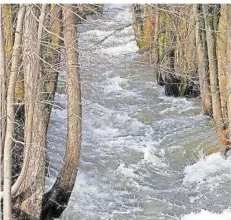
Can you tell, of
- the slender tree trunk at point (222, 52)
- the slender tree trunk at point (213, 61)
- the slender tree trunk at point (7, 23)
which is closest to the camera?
the slender tree trunk at point (7, 23)

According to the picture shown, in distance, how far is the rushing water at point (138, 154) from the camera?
9.58 meters

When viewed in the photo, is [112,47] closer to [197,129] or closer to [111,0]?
[197,129]

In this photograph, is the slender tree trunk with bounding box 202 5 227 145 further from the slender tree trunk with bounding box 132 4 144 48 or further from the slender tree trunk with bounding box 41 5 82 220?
the slender tree trunk with bounding box 132 4 144 48

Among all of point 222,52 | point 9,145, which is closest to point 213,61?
point 222,52

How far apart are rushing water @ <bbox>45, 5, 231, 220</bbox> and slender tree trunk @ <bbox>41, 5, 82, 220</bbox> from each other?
0.29 metres

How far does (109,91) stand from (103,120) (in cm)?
191

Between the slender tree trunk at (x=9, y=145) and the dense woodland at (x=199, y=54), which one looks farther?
the dense woodland at (x=199, y=54)

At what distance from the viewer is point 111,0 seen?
7703mm

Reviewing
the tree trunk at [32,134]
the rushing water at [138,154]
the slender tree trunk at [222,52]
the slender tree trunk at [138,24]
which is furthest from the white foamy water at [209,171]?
the slender tree trunk at [138,24]

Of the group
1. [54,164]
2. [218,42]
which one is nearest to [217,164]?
[218,42]

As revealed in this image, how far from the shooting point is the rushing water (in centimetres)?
958

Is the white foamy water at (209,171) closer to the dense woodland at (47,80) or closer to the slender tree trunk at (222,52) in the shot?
the dense woodland at (47,80)

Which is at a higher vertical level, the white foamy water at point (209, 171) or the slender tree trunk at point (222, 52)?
the slender tree trunk at point (222, 52)

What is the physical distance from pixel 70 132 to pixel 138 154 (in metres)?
2.99
